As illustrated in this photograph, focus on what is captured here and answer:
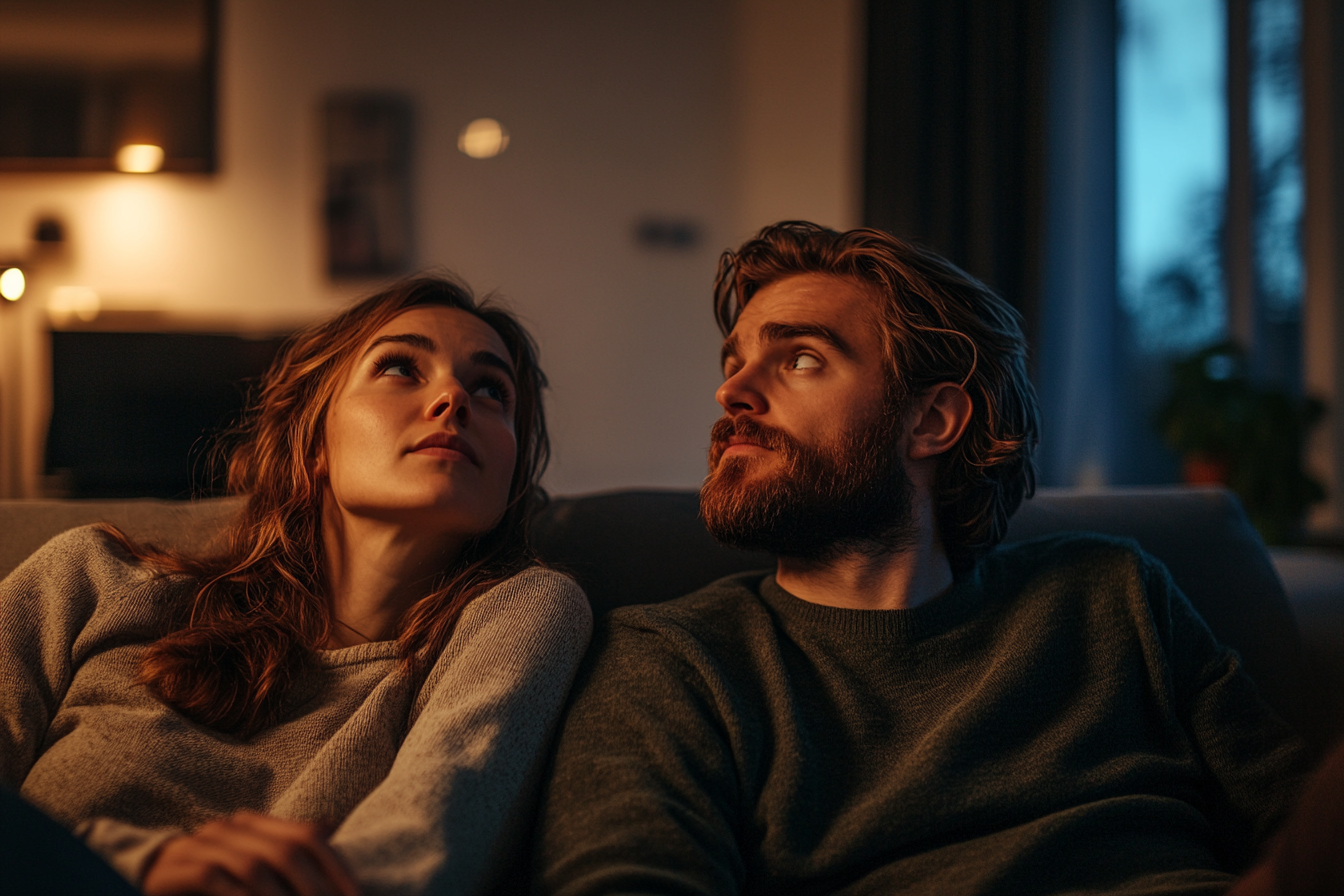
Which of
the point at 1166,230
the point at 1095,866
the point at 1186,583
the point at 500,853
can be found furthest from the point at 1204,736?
the point at 1166,230

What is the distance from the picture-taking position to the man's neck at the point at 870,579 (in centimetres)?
120

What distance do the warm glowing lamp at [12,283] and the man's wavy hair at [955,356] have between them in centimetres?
287

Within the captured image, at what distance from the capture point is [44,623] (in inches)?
44.2

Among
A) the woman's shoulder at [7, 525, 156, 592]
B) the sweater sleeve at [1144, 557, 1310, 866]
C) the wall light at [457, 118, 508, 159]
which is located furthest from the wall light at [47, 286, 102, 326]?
the sweater sleeve at [1144, 557, 1310, 866]

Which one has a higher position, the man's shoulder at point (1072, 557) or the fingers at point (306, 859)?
the man's shoulder at point (1072, 557)

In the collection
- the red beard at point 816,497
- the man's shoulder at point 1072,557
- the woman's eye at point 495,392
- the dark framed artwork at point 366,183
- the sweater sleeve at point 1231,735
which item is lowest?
the sweater sleeve at point 1231,735

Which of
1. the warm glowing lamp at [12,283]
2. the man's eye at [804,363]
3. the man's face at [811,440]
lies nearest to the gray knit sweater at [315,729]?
the man's face at [811,440]

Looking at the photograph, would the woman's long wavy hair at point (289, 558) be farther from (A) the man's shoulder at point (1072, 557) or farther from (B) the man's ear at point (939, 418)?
(A) the man's shoulder at point (1072, 557)

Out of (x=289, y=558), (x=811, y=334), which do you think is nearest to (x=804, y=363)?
(x=811, y=334)

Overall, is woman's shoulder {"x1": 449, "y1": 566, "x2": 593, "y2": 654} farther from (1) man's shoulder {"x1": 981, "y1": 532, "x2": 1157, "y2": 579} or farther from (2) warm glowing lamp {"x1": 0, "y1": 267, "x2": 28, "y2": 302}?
(2) warm glowing lamp {"x1": 0, "y1": 267, "x2": 28, "y2": 302}

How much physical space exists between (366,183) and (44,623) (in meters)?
3.24

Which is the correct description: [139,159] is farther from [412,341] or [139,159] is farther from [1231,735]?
[1231,735]

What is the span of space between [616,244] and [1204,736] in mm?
3387

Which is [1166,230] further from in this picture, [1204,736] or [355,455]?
[355,455]
